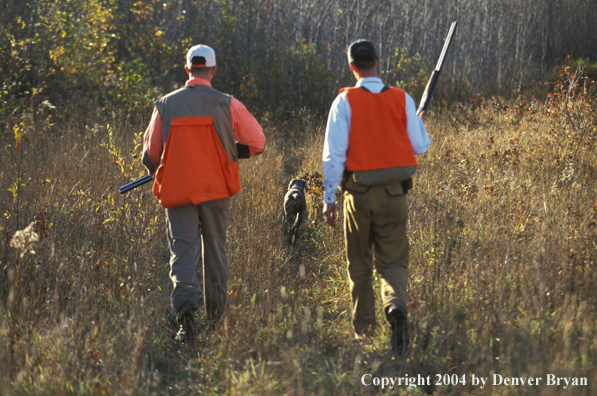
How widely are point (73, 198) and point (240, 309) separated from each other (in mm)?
2933

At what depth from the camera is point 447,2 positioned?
20906 mm

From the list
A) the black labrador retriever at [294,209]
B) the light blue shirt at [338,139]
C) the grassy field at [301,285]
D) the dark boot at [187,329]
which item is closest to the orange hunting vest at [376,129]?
the light blue shirt at [338,139]

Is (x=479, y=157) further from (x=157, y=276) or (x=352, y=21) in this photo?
(x=352, y=21)

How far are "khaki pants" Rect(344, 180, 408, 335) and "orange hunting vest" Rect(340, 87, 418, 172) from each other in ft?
0.54

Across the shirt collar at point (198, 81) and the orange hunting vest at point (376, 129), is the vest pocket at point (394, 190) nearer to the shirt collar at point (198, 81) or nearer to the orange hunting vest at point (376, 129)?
the orange hunting vest at point (376, 129)

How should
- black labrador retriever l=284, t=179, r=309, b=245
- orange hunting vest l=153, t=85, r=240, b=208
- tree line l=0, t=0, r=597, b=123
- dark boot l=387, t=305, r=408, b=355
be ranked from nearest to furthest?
dark boot l=387, t=305, r=408, b=355 → orange hunting vest l=153, t=85, r=240, b=208 → black labrador retriever l=284, t=179, r=309, b=245 → tree line l=0, t=0, r=597, b=123

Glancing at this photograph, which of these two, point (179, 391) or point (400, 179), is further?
point (400, 179)

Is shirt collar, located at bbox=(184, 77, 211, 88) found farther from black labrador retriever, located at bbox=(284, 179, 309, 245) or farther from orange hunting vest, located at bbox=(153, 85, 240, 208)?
black labrador retriever, located at bbox=(284, 179, 309, 245)

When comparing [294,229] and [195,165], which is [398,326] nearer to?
[195,165]

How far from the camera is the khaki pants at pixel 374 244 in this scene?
3.19 m

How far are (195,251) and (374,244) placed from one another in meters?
1.24

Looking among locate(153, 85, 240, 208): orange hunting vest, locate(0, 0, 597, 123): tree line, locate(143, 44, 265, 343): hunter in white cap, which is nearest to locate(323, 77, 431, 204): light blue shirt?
locate(143, 44, 265, 343): hunter in white cap

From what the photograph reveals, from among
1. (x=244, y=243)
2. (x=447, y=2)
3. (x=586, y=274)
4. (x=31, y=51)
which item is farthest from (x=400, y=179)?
(x=447, y=2)

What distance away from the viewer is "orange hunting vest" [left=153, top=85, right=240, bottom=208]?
133 inches
